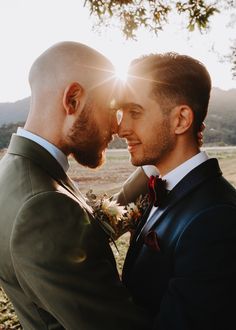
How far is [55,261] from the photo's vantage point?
1.89 meters

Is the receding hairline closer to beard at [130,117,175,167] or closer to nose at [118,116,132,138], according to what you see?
nose at [118,116,132,138]

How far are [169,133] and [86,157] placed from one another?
66cm

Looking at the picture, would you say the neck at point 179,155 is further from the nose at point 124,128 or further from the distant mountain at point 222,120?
the distant mountain at point 222,120

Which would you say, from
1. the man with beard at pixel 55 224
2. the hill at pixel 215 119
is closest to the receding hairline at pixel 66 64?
the man with beard at pixel 55 224

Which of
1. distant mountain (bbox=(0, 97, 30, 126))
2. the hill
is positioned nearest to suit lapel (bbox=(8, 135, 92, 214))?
the hill

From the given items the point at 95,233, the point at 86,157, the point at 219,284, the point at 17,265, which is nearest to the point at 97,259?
the point at 95,233

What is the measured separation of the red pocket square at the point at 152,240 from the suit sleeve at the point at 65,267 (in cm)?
34

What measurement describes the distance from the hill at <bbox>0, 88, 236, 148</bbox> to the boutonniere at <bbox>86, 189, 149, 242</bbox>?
62972 mm

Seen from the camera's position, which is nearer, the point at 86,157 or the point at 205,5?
the point at 86,157

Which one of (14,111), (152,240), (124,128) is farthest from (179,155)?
(14,111)

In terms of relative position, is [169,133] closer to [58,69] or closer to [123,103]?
[123,103]

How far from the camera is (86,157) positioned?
289 centimetres

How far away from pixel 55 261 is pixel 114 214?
4.01ft

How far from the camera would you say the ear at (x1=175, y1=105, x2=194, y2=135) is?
2.69 meters
